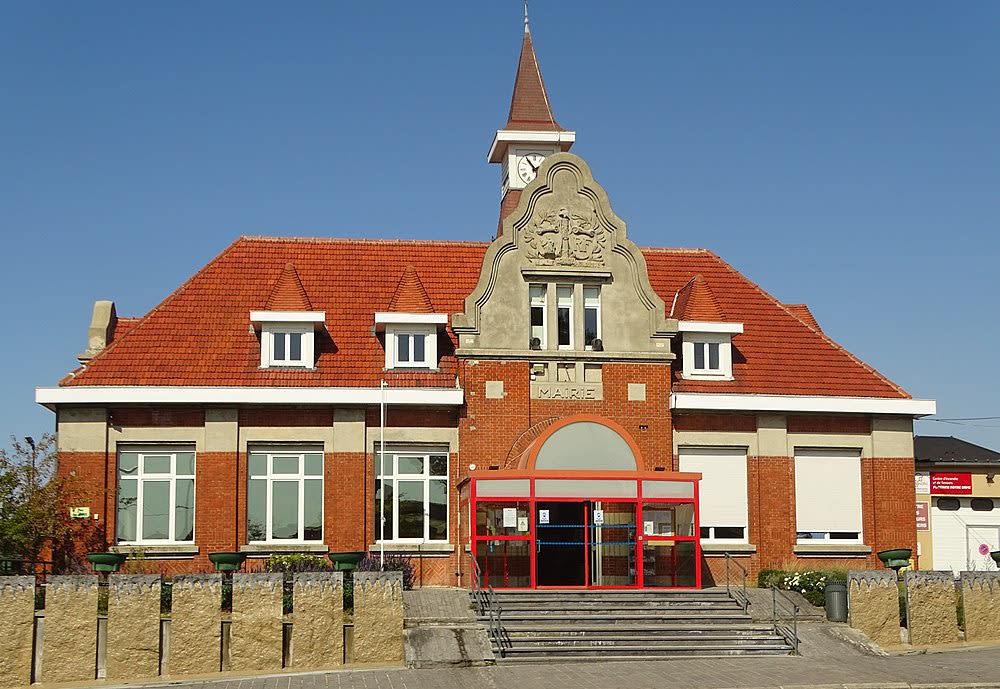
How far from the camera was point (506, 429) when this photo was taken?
3098cm

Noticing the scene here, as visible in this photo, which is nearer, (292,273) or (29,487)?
(29,487)

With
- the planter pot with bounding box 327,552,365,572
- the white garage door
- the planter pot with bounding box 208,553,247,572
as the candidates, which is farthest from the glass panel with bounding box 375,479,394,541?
the white garage door

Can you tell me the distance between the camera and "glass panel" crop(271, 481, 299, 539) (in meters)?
30.6

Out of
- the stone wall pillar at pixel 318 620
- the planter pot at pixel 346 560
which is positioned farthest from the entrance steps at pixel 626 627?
the planter pot at pixel 346 560

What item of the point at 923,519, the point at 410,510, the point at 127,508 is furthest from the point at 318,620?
the point at 923,519

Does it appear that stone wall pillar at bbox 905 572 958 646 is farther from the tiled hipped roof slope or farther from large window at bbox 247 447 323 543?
large window at bbox 247 447 323 543

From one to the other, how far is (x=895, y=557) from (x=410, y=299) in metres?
13.6

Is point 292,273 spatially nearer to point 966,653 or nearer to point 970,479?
point 966,653

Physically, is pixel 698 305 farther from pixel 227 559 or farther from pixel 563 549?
pixel 227 559

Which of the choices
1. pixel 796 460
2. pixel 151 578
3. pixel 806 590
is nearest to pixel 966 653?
pixel 806 590

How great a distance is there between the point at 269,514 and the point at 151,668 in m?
7.86

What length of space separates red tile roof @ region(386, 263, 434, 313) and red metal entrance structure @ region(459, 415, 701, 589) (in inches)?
196

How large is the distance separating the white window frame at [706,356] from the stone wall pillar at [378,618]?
11.9 meters

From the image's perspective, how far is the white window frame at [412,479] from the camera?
1213 inches
